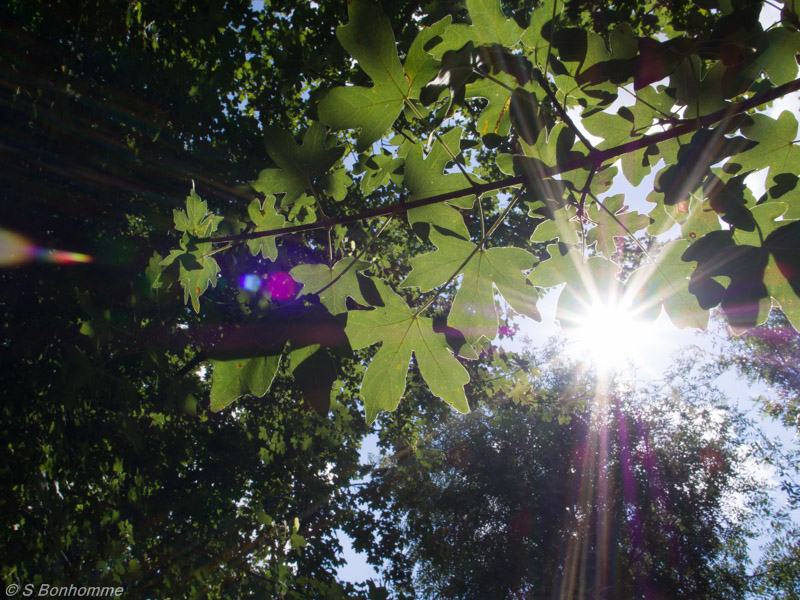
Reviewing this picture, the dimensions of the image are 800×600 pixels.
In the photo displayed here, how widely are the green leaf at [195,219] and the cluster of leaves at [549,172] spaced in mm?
15

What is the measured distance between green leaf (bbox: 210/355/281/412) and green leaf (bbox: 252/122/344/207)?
0.46 meters

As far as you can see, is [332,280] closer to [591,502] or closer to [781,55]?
[781,55]

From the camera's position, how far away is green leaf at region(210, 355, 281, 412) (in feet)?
3.21

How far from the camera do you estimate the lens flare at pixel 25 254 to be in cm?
353

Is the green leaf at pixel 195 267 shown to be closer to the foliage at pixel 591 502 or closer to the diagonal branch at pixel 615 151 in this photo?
the diagonal branch at pixel 615 151

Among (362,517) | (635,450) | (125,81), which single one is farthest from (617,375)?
(125,81)

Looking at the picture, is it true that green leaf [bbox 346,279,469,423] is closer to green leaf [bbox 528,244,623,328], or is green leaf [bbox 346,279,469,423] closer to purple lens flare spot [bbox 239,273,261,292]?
green leaf [bbox 528,244,623,328]

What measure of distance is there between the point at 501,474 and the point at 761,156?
1781 centimetres

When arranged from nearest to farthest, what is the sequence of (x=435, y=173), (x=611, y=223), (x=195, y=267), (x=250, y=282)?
(x=435, y=173)
(x=195, y=267)
(x=611, y=223)
(x=250, y=282)

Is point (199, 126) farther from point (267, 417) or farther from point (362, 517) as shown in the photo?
point (362, 517)

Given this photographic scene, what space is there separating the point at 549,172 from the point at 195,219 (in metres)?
1.03

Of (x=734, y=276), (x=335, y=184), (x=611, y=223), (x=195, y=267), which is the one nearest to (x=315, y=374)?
(x=195, y=267)

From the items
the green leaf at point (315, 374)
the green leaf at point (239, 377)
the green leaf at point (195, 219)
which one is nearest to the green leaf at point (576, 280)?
the green leaf at point (315, 374)

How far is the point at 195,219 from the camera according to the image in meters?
1.30
